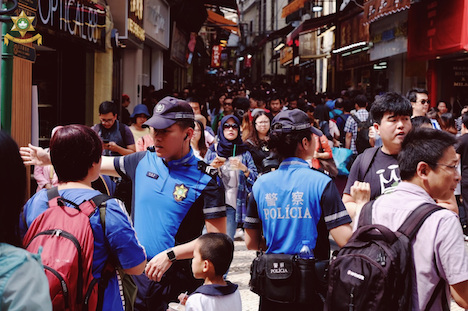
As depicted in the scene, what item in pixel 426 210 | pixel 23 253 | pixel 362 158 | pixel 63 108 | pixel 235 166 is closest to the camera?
pixel 23 253

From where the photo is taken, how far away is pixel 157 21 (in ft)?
61.6

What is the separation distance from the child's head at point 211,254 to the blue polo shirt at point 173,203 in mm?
78

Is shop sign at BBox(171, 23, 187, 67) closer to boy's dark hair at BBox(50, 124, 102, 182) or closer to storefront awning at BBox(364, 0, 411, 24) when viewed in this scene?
storefront awning at BBox(364, 0, 411, 24)

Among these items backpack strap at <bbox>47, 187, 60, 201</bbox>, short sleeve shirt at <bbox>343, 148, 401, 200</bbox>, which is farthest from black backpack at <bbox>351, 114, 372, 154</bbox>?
backpack strap at <bbox>47, 187, 60, 201</bbox>

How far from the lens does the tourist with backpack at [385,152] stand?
163 inches

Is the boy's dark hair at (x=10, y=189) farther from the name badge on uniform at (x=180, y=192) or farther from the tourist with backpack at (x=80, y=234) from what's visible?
the name badge on uniform at (x=180, y=192)

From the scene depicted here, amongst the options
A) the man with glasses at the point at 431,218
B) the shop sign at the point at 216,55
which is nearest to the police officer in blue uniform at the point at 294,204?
the man with glasses at the point at 431,218

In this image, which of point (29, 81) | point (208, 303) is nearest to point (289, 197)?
point (208, 303)

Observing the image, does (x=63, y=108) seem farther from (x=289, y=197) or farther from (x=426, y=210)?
(x=426, y=210)

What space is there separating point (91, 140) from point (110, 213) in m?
0.35

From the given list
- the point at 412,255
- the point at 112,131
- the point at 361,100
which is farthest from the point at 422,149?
the point at 361,100

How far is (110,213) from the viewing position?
2.78 meters

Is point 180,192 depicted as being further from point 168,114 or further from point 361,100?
point 361,100

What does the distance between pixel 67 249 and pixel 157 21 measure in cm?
1685
